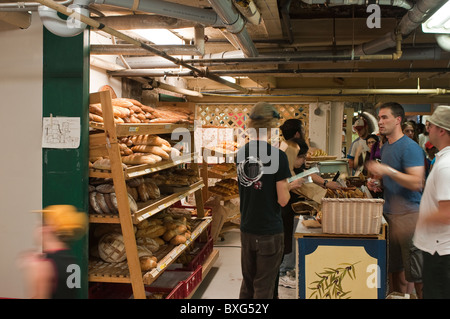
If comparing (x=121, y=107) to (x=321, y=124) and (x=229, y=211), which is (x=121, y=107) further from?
(x=321, y=124)

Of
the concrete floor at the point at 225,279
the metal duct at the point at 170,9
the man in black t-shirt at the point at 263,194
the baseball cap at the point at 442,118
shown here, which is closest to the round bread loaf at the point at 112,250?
the man in black t-shirt at the point at 263,194

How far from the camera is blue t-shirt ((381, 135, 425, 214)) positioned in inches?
136

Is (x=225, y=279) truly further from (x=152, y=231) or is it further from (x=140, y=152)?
(x=140, y=152)

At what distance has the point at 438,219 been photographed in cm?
248

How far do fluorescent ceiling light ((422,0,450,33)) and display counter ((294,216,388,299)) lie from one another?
1.71m

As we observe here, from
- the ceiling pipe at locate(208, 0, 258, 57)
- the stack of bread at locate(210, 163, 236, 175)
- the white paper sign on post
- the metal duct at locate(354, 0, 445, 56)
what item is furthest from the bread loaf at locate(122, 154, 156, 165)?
the stack of bread at locate(210, 163, 236, 175)

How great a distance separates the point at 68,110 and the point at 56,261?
3.92ft

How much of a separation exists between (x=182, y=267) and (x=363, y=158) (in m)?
3.53

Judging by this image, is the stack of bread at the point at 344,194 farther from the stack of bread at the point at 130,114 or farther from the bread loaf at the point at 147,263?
the stack of bread at the point at 130,114

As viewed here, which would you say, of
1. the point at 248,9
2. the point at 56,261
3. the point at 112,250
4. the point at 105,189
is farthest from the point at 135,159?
the point at 248,9

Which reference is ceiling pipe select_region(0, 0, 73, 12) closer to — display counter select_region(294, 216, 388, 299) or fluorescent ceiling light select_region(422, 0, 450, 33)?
display counter select_region(294, 216, 388, 299)
